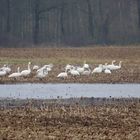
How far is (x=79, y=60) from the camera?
152 feet

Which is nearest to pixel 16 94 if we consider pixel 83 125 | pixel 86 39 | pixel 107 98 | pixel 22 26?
pixel 107 98

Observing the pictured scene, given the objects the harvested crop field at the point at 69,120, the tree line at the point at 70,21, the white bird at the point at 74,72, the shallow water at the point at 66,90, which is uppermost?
the tree line at the point at 70,21

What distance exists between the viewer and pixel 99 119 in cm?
1836

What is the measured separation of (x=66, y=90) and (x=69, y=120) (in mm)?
8939

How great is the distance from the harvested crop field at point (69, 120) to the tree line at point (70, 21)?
4653 cm

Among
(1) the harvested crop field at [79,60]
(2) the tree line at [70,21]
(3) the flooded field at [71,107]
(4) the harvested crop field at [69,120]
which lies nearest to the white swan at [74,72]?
(1) the harvested crop field at [79,60]

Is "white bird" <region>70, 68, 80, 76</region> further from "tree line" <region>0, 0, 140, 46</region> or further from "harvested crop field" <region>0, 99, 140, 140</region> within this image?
"tree line" <region>0, 0, 140, 46</region>

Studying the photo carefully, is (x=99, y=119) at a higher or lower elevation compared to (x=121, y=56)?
lower

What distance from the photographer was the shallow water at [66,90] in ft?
82.5

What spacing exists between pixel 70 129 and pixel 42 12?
5977 cm

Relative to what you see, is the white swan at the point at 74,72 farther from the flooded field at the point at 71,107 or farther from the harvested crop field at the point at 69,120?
the harvested crop field at the point at 69,120

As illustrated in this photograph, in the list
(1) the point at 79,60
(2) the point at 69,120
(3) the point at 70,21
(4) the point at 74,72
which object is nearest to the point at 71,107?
(2) the point at 69,120

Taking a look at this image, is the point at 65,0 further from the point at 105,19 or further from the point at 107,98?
the point at 107,98

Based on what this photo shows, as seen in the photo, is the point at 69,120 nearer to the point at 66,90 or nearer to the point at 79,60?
the point at 66,90
